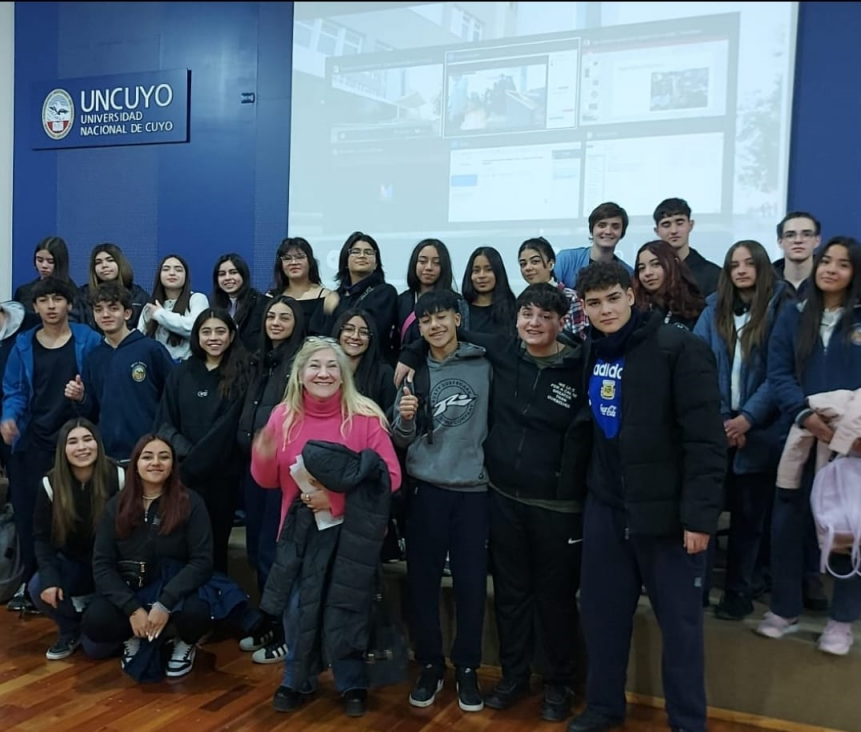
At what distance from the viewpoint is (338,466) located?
2348mm

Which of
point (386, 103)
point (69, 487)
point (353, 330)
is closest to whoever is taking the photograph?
point (353, 330)

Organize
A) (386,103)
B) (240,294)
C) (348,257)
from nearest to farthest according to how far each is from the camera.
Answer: (348,257) → (240,294) → (386,103)

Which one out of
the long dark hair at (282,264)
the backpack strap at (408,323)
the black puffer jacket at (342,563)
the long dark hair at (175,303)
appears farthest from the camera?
the long dark hair at (175,303)

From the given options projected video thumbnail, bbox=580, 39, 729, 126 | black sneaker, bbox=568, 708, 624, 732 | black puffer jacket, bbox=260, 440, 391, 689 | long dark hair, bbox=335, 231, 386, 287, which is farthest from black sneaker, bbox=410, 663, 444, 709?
projected video thumbnail, bbox=580, 39, 729, 126

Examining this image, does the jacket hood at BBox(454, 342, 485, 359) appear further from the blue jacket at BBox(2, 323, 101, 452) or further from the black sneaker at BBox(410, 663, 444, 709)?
the blue jacket at BBox(2, 323, 101, 452)

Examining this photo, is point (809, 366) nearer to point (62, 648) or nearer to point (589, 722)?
point (589, 722)

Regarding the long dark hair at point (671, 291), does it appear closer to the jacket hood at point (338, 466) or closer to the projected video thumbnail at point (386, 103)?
the jacket hood at point (338, 466)

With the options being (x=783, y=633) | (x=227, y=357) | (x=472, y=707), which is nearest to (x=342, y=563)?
(x=472, y=707)

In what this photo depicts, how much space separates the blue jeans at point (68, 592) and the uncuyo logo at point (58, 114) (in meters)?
3.91

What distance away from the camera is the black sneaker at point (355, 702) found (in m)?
2.40

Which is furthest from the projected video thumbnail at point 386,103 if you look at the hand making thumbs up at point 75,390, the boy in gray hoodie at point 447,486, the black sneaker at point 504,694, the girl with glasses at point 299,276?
the black sneaker at point 504,694

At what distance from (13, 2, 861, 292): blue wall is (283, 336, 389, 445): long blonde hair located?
267 cm

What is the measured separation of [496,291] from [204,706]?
1773 millimetres

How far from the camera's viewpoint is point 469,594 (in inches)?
96.5
